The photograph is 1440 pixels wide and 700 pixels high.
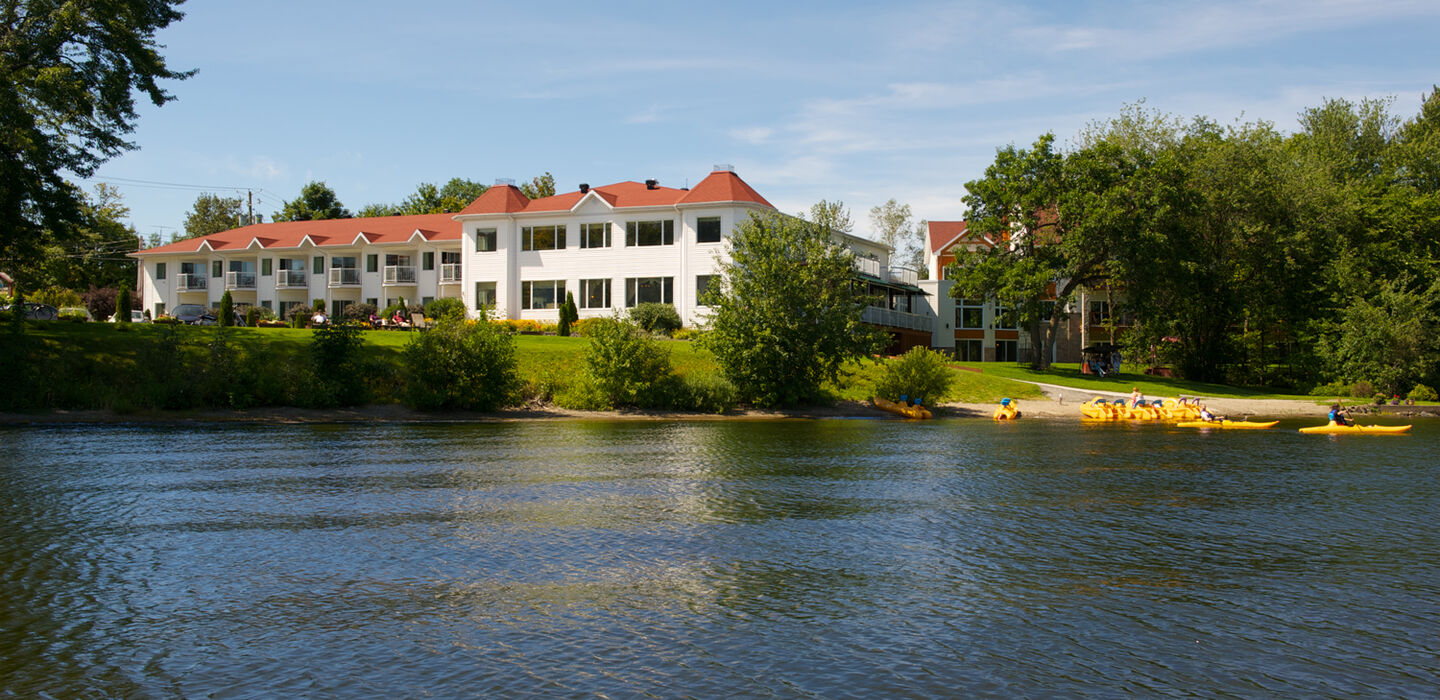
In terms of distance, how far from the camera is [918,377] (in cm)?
4459

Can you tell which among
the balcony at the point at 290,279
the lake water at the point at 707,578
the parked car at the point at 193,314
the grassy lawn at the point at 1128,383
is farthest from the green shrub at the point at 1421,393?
the parked car at the point at 193,314

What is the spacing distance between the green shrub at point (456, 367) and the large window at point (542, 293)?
23.2 metres

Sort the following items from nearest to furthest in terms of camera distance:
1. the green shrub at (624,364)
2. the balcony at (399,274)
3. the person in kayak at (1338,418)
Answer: the person in kayak at (1338,418), the green shrub at (624,364), the balcony at (399,274)

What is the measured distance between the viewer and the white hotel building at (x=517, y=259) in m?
59.4

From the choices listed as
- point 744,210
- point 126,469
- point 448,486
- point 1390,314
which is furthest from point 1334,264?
point 126,469

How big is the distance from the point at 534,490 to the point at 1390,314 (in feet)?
175

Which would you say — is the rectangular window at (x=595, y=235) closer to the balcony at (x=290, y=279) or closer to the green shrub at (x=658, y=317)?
the green shrub at (x=658, y=317)

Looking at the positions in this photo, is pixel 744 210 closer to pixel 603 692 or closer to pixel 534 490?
pixel 534 490

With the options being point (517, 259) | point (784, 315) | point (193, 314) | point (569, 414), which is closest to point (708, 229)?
point (517, 259)

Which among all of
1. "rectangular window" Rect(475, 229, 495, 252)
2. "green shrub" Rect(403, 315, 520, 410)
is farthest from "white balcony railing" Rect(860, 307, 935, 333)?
"green shrub" Rect(403, 315, 520, 410)

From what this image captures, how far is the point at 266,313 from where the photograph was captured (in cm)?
6400

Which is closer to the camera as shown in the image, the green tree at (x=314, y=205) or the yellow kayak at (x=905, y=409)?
the yellow kayak at (x=905, y=409)

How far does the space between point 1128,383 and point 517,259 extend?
38454 mm

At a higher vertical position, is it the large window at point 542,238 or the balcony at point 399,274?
the large window at point 542,238
